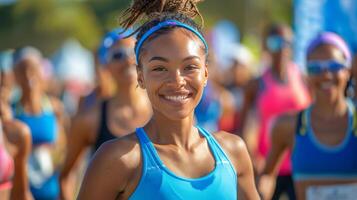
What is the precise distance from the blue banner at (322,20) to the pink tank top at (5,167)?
3.52m

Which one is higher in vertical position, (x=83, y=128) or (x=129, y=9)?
(x=129, y=9)

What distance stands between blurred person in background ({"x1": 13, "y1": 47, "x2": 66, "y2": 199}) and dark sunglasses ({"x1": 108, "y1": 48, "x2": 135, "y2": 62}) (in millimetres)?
2148

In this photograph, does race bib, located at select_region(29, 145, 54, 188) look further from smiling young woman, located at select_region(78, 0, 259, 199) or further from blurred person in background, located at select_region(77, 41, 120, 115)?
smiling young woman, located at select_region(78, 0, 259, 199)

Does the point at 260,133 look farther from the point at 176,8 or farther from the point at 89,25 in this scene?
the point at 89,25

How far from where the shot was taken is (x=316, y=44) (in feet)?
21.8

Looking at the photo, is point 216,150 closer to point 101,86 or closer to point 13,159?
point 13,159

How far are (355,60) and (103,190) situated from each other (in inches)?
123

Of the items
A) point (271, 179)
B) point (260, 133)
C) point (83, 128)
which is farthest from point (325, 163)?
point (260, 133)

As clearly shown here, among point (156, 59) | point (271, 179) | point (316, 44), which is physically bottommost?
point (271, 179)

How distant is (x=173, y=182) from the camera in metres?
3.90

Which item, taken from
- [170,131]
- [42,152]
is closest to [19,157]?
[170,131]

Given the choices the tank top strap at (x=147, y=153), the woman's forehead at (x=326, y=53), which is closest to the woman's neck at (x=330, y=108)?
the woman's forehead at (x=326, y=53)

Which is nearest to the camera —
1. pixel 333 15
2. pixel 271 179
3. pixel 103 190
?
pixel 103 190

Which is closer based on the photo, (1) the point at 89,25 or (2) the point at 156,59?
(2) the point at 156,59
